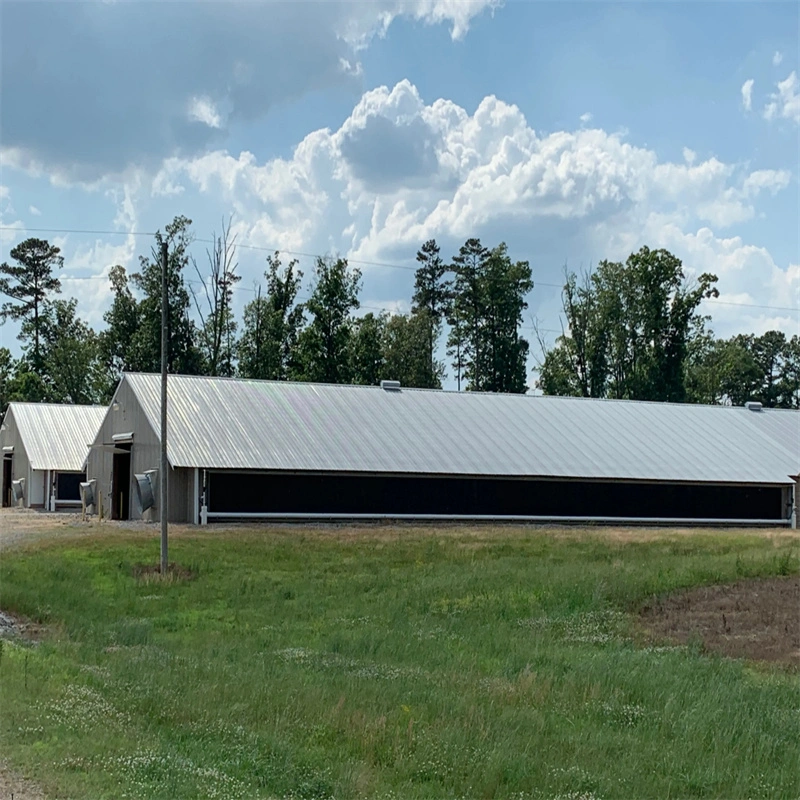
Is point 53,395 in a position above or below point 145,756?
above

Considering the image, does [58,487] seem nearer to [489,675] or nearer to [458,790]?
[489,675]

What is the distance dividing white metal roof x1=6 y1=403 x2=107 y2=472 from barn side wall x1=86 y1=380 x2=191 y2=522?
178 inches

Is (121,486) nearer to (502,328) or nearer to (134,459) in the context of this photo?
(134,459)

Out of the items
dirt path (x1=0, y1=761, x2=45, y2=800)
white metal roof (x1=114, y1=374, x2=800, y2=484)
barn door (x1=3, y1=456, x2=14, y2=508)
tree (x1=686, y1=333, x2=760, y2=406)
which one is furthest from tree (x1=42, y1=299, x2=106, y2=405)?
dirt path (x1=0, y1=761, x2=45, y2=800)

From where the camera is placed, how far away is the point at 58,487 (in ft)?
166

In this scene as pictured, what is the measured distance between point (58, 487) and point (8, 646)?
128 ft

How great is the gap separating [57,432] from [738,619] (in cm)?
4228

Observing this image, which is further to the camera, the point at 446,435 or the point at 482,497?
the point at 446,435

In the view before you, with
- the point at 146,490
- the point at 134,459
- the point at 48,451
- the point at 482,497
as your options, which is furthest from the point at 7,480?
the point at 482,497

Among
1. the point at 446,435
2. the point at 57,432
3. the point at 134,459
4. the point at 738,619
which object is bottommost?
the point at 738,619

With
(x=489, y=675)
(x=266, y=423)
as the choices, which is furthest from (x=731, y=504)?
(x=489, y=675)

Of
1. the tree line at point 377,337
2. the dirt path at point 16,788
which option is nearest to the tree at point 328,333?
the tree line at point 377,337

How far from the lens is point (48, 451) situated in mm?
50625

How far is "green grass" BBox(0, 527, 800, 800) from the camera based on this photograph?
8539 millimetres
